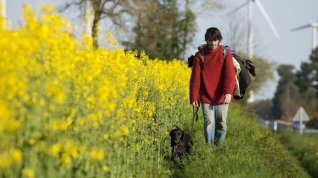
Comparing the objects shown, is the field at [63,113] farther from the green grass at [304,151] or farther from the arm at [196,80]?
the green grass at [304,151]

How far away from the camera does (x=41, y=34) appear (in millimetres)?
4961

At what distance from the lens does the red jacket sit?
29.6ft

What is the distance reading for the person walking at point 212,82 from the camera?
8953 millimetres

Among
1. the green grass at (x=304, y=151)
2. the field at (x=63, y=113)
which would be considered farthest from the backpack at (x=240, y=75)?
the green grass at (x=304, y=151)

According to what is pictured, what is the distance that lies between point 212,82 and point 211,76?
0.08 meters

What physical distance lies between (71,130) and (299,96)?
82.5 m

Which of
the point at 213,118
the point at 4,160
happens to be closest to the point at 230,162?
the point at 213,118

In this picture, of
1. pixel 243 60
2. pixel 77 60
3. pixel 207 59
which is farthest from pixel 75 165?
pixel 243 60

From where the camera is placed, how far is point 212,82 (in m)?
9.08

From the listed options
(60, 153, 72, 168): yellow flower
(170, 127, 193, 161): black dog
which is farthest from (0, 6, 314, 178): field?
(170, 127, 193, 161): black dog

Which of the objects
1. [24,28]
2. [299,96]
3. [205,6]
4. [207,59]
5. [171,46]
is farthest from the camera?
[299,96]

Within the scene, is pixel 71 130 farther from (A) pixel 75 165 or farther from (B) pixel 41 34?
(B) pixel 41 34

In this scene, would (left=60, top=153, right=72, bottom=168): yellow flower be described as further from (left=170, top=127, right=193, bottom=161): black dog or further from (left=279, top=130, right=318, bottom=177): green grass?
(left=279, top=130, right=318, bottom=177): green grass

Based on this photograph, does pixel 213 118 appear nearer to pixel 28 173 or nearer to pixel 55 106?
pixel 55 106
